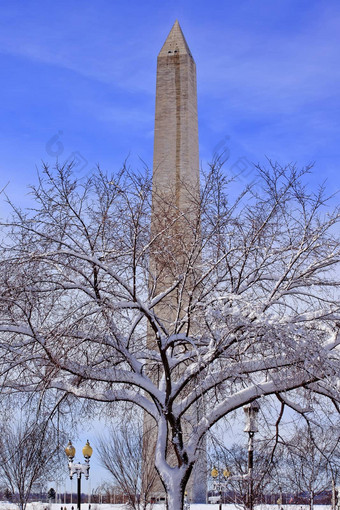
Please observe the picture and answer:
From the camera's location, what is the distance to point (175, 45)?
34562mm

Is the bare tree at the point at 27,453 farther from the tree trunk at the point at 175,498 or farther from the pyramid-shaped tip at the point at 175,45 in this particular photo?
the pyramid-shaped tip at the point at 175,45

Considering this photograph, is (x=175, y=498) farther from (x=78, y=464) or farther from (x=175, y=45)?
(x=175, y=45)

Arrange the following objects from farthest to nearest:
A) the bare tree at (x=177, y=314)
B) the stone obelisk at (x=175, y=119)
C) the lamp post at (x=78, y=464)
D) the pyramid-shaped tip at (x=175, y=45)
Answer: the pyramid-shaped tip at (x=175, y=45) < the stone obelisk at (x=175, y=119) < the lamp post at (x=78, y=464) < the bare tree at (x=177, y=314)

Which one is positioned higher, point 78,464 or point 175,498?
point 78,464

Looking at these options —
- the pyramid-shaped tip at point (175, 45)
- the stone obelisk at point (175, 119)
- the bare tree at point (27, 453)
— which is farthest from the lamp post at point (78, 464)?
the pyramid-shaped tip at point (175, 45)

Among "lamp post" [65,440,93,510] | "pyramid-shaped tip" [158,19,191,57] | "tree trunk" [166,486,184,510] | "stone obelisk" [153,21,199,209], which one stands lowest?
"tree trunk" [166,486,184,510]

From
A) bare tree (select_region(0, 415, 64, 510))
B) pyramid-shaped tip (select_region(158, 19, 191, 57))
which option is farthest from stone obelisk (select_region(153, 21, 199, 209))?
bare tree (select_region(0, 415, 64, 510))

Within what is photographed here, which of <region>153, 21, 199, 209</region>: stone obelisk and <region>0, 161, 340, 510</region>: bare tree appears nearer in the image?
<region>0, 161, 340, 510</region>: bare tree

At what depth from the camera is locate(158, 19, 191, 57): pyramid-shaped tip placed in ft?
112

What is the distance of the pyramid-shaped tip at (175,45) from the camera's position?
34.3m

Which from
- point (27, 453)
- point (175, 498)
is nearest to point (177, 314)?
point (175, 498)

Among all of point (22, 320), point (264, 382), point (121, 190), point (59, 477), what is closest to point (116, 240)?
point (121, 190)

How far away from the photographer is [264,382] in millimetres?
17125

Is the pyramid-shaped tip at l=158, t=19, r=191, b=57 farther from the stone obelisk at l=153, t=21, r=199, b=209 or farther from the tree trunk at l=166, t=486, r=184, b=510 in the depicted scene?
the tree trunk at l=166, t=486, r=184, b=510
